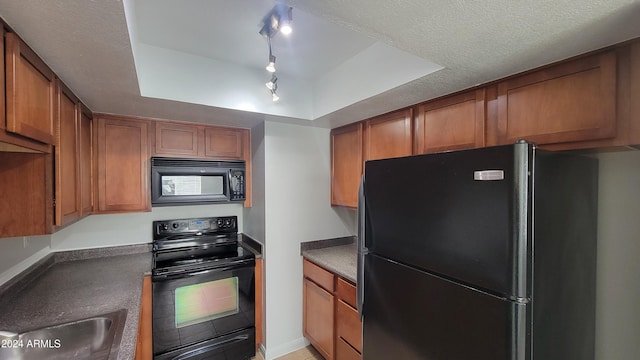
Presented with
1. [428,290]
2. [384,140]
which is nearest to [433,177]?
[428,290]

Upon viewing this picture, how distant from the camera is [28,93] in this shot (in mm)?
1105

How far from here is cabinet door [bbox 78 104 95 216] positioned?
185 cm

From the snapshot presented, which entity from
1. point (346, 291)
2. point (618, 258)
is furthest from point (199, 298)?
point (618, 258)

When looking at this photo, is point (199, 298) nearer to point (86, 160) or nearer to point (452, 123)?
point (86, 160)

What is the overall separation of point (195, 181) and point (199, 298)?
0.98 m

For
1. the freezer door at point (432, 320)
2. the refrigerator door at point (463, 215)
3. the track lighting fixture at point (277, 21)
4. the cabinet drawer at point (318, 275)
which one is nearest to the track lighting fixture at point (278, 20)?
the track lighting fixture at point (277, 21)

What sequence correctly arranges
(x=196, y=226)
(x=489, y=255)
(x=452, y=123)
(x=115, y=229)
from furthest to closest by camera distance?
1. (x=196, y=226)
2. (x=115, y=229)
3. (x=452, y=123)
4. (x=489, y=255)

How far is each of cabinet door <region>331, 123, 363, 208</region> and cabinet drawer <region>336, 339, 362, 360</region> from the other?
1083 mm

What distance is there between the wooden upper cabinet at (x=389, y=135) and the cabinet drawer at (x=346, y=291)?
989mm

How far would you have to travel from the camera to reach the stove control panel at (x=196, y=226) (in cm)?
259

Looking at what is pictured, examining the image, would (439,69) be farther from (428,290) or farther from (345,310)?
(345,310)

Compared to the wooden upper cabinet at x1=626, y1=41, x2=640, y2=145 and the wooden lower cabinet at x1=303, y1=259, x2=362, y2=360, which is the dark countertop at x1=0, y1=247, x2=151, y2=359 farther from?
the wooden upper cabinet at x1=626, y1=41, x2=640, y2=145

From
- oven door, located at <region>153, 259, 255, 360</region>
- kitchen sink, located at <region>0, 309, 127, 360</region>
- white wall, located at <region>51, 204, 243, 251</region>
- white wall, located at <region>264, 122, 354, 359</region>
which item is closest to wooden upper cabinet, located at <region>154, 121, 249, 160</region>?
white wall, located at <region>264, 122, 354, 359</region>

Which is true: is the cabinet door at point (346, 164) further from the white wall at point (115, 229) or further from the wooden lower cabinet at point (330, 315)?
the white wall at point (115, 229)
